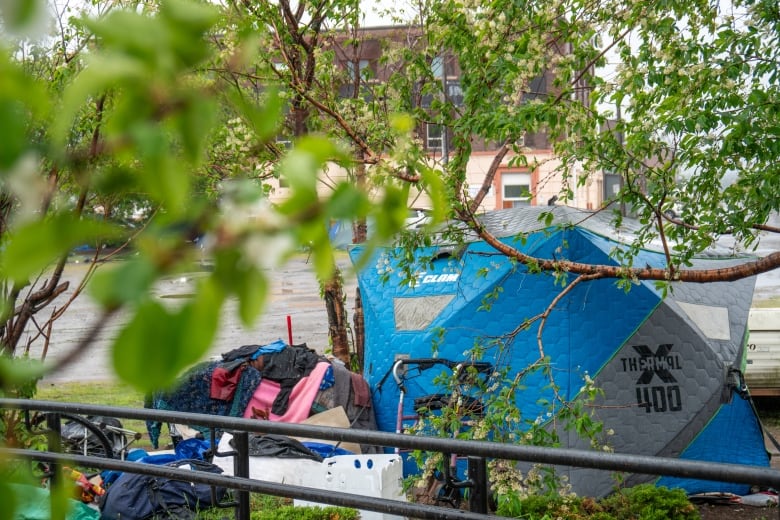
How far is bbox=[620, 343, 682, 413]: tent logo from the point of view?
765 cm

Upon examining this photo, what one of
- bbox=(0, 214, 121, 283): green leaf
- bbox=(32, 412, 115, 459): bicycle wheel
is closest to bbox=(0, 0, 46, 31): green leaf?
bbox=(0, 214, 121, 283): green leaf

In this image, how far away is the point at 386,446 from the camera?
130 inches

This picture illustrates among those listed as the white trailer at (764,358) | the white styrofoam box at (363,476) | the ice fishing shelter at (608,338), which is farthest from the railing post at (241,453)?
the white trailer at (764,358)

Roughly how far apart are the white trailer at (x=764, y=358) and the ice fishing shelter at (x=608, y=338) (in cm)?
215

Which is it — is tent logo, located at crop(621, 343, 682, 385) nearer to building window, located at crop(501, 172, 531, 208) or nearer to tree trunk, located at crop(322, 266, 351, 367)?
tree trunk, located at crop(322, 266, 351, 367)

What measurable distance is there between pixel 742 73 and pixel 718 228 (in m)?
0.99

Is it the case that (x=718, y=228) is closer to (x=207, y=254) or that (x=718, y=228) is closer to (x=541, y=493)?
(x=541, y=493)

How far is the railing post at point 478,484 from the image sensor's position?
3.22 metres

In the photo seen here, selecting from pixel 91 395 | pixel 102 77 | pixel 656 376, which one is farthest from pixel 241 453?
pixel 91 395

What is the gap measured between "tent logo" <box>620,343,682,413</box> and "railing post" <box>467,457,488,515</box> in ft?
15.0

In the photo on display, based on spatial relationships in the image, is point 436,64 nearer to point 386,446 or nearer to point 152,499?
point 152,499

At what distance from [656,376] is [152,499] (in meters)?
4.19

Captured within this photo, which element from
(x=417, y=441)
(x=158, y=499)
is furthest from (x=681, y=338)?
(x=417, y=441)

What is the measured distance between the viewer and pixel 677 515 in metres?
6.41
